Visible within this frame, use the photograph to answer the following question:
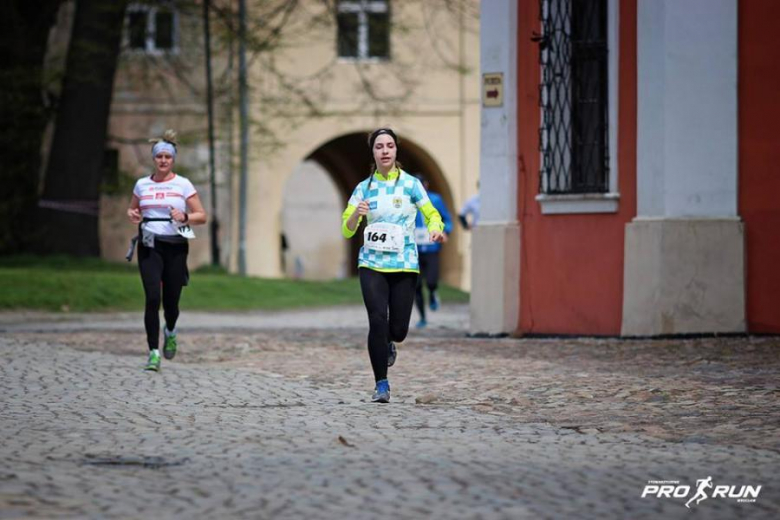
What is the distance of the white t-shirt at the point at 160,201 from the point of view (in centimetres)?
1334

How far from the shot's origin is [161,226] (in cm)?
1334

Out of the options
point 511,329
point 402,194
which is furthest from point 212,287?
point 402,194

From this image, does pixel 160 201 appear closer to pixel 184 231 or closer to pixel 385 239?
pixel 184 231

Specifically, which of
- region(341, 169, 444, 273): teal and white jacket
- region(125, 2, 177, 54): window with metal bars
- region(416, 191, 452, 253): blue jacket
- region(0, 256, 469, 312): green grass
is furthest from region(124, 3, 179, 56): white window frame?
region(341, 169, 444, 273): teal and white jacket

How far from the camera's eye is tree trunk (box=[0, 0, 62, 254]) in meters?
29.1

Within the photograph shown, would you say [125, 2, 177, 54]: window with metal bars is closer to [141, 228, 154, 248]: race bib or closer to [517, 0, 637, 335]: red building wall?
[517, 0, 637, 335]: red building wall

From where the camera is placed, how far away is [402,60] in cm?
3803

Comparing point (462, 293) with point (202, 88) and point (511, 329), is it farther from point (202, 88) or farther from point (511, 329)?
point (511, 329)

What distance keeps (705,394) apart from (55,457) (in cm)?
474

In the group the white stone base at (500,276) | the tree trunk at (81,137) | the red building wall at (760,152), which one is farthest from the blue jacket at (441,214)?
the tree trunk at (81,137)

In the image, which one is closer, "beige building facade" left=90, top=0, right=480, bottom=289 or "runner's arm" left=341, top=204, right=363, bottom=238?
"runner's arm" left=341, top=204, right=363, bottom=238

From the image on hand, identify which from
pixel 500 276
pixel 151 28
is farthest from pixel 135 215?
pixel 151 28

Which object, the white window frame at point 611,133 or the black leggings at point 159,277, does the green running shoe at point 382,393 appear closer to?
the black leggings at point 159,277

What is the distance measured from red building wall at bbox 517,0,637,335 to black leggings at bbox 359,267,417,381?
A: 585cm
